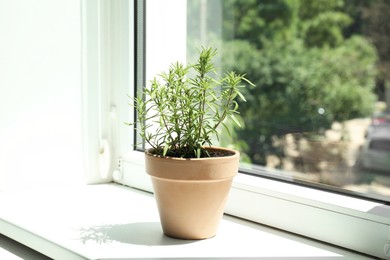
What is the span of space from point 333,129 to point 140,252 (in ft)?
5.61

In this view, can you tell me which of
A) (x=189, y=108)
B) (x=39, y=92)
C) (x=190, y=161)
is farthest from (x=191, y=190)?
(x=39, y=92)

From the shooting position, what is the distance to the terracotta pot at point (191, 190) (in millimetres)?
850

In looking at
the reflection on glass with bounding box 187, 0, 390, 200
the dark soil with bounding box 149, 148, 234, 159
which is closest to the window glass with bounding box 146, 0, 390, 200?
the reflection on glass with bounding box 187, 0, 390, 200

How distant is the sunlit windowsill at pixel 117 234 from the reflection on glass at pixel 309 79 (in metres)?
0.52

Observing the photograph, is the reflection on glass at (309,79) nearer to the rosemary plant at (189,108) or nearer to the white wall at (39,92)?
the white wall at (39,92)

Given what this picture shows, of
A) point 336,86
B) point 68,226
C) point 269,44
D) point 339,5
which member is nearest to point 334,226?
point 68,226

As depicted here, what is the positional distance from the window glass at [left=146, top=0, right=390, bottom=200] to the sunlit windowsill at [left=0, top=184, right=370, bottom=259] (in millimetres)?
239

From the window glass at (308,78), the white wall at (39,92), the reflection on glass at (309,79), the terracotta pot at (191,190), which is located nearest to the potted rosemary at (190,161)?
the terracotta pot at (191,190)

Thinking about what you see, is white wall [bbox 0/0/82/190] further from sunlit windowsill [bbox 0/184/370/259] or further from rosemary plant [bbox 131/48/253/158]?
rosemary plant [bbox 131/48/253/158]

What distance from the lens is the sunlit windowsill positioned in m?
0.86

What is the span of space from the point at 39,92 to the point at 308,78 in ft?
8.13

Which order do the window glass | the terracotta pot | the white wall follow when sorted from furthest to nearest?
the window glass
the white wall
the terracotta pot

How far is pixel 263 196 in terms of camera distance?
101 centimetres

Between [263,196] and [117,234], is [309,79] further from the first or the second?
[117,234]
